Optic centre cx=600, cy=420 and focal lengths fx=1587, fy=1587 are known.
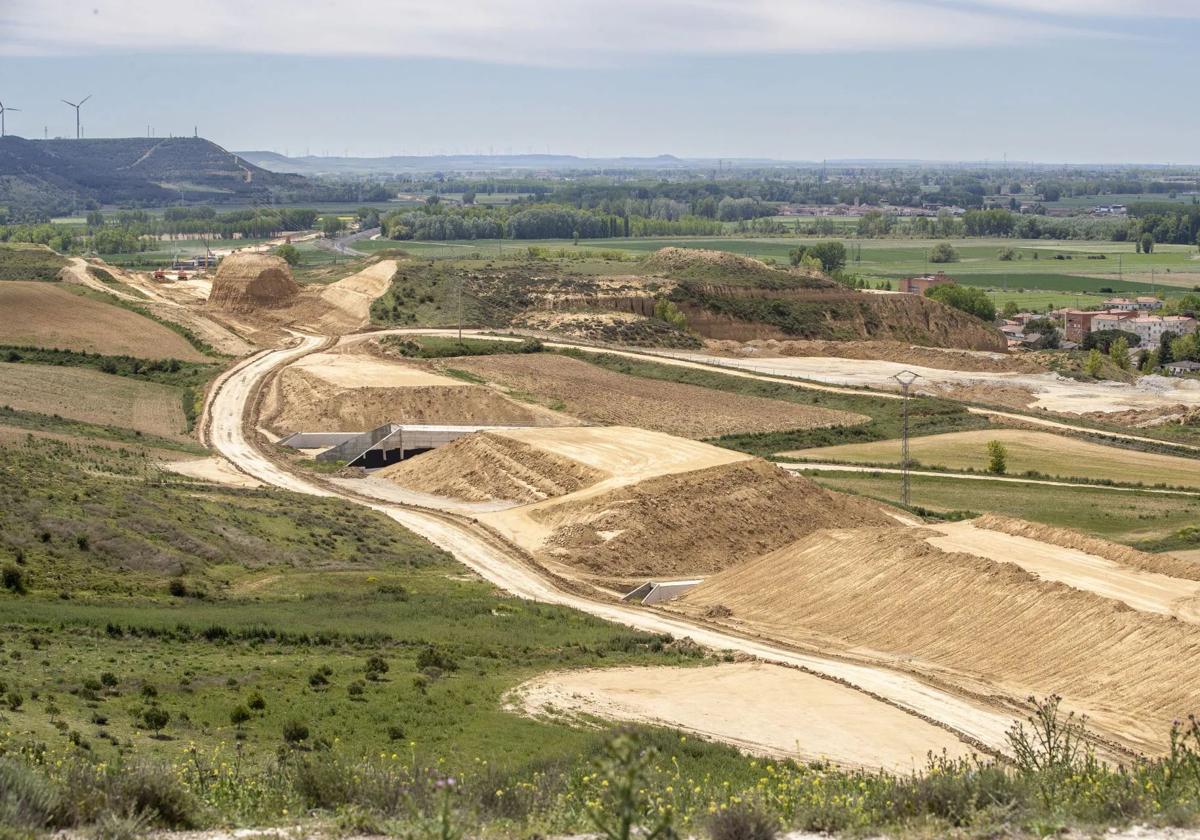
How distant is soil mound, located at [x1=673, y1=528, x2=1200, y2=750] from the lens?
119ft

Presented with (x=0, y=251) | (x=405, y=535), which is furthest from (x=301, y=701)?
(x=0, y=251)

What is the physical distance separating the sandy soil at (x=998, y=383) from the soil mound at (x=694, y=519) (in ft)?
153

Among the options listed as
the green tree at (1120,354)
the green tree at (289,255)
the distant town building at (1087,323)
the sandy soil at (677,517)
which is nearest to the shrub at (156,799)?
the sandy soil at (677,517)

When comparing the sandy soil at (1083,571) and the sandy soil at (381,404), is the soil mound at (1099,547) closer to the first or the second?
the sandy soil at (1083,571)

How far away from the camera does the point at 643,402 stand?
96500 mm

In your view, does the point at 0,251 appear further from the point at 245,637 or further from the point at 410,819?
the point at 410,819

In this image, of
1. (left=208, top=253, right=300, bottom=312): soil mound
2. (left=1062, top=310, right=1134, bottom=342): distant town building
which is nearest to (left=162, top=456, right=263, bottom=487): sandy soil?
(left=208, top=253, right=300, bottom=312): soil mound

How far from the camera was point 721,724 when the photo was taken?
33.6 metres

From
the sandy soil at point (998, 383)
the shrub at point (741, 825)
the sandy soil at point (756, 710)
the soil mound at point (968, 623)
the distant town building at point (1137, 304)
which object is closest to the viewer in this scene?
the shrub at point (741, 825)

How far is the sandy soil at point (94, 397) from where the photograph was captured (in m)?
82.3

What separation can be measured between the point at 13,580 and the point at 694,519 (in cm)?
2516

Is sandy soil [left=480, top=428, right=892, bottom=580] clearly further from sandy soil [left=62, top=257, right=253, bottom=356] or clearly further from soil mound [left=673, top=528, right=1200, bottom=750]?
sandy soil [left=62, top=257, right=253, bottom=356]

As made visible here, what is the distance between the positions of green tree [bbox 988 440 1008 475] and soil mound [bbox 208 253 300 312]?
71.2 metres

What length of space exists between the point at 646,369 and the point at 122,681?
79.0 metres
